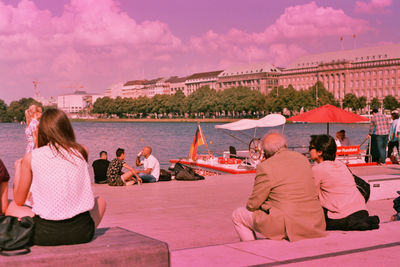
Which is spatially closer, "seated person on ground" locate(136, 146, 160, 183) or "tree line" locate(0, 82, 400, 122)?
"seated person on ground" locate(136, 146, 160, 183)

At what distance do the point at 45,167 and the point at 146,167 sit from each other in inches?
415

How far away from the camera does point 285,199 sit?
15.9 ft

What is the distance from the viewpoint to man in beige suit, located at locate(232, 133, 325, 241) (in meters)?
4.81

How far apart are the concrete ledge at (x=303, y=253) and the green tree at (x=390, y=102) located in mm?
134523

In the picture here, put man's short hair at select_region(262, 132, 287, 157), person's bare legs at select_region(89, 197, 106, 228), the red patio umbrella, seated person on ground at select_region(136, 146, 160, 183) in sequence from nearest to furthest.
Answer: person's bare legs at select_region(89, 197, 106, 228) < man's short hair at select_region(262, 132, 287, 157) < seated person on ground at select_region(136, 146, 160, 183) < the red patio umbrella

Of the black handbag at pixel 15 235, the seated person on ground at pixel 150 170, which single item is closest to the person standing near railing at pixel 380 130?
the seated person on ground at pixel 150 170

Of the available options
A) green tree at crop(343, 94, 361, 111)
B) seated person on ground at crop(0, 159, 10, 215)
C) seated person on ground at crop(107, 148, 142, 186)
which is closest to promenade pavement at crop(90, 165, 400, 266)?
seated person on ground at crop(107, 148, 142, 186)

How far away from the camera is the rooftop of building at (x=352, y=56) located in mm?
146000

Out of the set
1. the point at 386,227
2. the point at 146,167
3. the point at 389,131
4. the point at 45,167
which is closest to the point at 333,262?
the point at 386,227

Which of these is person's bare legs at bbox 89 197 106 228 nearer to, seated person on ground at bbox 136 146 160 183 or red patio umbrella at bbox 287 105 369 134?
seated person on ground at bbox 136 146 160 183

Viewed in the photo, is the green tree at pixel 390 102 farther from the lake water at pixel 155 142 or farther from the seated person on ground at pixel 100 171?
the seated person on ground at pixel 100 171

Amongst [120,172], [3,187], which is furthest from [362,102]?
[3,187]

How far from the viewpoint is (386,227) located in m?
6.04

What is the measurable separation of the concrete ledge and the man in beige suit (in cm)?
15
